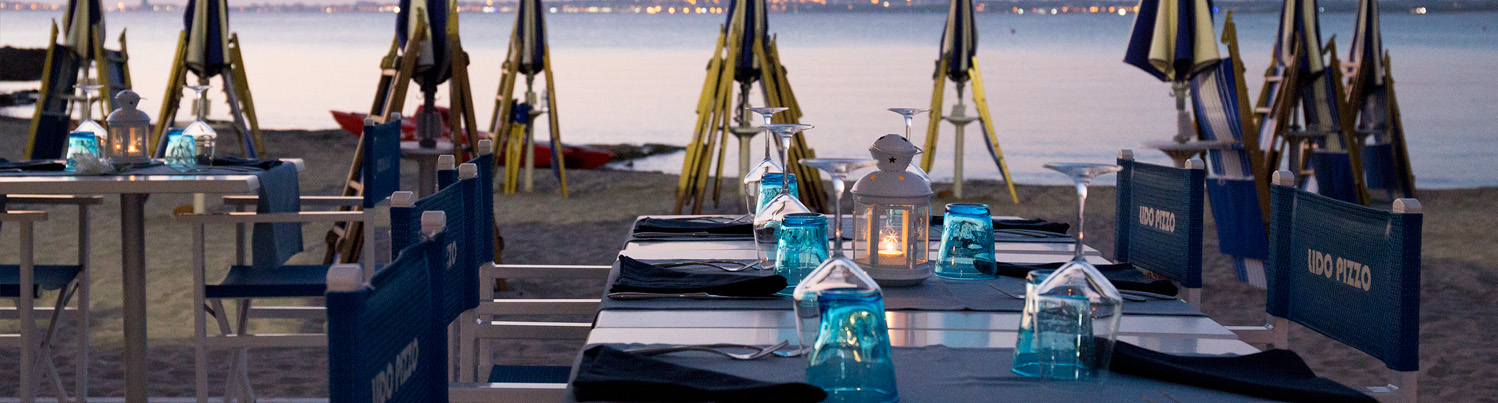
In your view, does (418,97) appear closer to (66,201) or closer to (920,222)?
(66,201)

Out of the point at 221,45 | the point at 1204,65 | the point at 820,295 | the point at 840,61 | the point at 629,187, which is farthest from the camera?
the point at 840,61

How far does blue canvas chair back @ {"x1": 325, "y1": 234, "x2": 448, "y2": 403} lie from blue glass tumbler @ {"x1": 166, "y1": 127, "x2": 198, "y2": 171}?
2182 mm

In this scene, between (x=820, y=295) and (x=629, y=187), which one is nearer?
(x=820, y=295)

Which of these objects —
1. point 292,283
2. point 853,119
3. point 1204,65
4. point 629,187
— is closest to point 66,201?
point 292,283

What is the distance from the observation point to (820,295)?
1.40 metres

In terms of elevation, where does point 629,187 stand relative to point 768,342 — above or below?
below

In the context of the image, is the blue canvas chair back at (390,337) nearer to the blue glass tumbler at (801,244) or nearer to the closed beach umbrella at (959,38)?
the blue glass tumbler at (801,244)

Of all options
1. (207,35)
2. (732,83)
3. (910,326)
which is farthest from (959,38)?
(910,326)

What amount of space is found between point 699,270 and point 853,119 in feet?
52.9

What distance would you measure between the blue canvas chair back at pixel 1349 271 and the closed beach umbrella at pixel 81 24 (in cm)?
725

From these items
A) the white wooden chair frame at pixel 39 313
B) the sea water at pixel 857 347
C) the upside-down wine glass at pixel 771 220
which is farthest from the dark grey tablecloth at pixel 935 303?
the white wooden chair frame at pixel 39 313

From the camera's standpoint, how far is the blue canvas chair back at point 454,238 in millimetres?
2025

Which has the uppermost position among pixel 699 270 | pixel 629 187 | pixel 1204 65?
pixel 1204 65

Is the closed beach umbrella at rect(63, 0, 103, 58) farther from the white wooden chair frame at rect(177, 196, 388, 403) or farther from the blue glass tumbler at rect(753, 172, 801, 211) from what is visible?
the blue glass tumbler at rect(753, 172, 801, 211)
